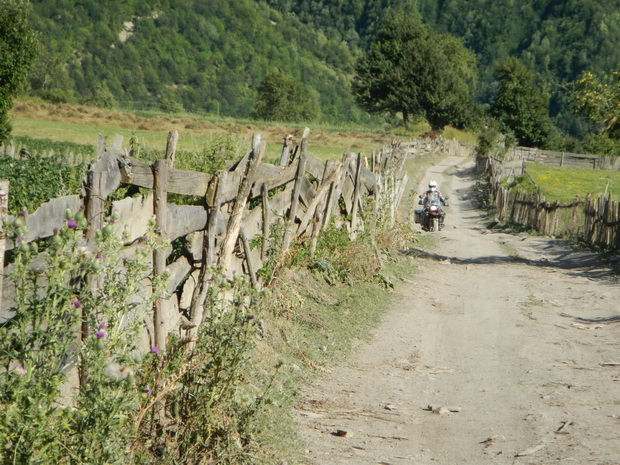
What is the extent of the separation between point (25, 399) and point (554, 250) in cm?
1753

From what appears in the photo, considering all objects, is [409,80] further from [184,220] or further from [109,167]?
[109,167]

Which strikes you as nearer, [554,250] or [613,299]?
[613,299]

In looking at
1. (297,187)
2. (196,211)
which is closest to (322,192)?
(297,187)

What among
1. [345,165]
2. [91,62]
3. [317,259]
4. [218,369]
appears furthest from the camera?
[91,62]

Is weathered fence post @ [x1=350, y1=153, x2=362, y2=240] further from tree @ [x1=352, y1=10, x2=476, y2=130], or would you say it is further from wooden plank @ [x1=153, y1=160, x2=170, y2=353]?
tree @ [x1=352, y1=10, x2=476, y2=130]

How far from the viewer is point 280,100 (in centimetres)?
12888

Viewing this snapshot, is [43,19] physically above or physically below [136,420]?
above

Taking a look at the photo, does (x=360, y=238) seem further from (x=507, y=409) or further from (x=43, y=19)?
(x=43, y=19)

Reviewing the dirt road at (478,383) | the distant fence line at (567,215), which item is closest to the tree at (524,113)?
the distant fence line at (567,215)

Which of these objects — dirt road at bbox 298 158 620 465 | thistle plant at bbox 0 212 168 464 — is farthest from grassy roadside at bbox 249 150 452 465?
thistle plant at bbox 0 212 168 464

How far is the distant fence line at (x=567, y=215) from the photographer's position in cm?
1759

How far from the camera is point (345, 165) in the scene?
1145cm

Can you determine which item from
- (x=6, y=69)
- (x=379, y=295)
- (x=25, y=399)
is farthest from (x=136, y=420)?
(x=6, y=69)

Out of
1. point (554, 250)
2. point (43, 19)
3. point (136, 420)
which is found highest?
point (43, 19)
